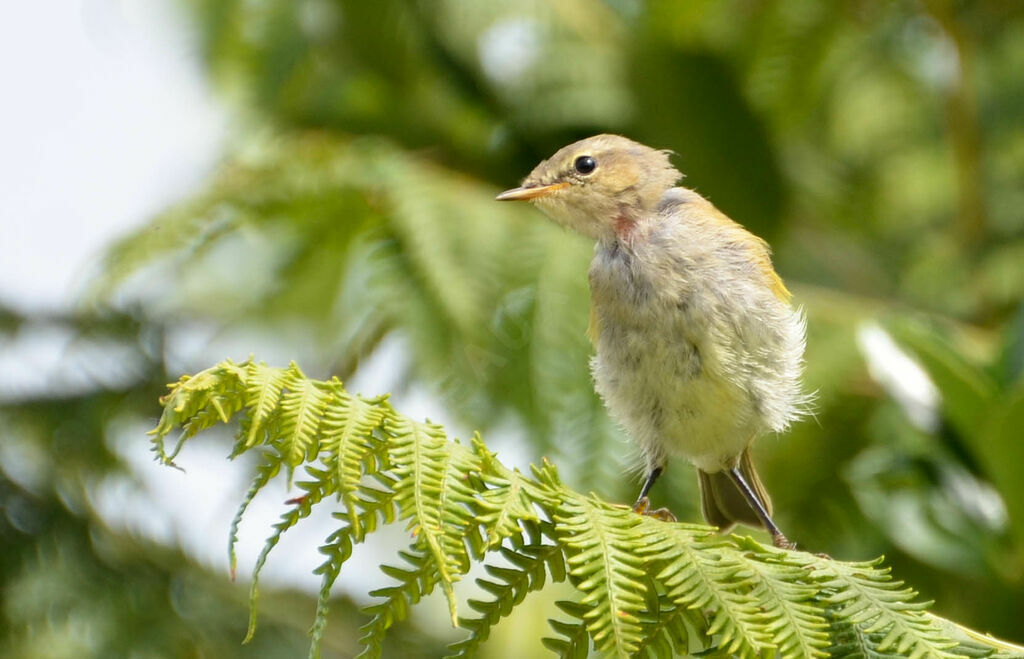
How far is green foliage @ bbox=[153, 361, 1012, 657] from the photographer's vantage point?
4.62 ft

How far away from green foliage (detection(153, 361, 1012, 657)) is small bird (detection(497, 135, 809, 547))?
2.11 feet

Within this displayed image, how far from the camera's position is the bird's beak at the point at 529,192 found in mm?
2656

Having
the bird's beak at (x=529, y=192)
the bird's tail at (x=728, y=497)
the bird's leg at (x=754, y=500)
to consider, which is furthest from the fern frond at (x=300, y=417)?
the bird's tail at (x=728, y=497)

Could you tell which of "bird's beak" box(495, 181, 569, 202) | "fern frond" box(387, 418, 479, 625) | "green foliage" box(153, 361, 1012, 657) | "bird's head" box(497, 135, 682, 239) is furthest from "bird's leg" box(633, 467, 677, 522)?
"bird's beak" box(495, 181, 569, 202)

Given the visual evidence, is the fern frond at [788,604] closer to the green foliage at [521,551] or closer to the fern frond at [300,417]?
the green foliage at [521,551]

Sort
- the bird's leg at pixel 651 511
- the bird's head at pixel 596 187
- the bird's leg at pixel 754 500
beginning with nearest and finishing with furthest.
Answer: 1. the bird's leg at pixel 651 511
2. the bird's leg at pixel 754 500
3. the bird's head at pixel 596 187

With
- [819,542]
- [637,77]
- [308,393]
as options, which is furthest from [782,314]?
[637,77]

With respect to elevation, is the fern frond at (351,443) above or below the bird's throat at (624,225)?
below

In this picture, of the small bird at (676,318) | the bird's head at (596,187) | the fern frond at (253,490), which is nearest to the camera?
the fern frond at (253,490)

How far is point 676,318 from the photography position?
2.40 metres

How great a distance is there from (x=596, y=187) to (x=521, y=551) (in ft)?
4.48

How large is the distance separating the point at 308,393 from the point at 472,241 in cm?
182

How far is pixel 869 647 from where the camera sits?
1.59 meters

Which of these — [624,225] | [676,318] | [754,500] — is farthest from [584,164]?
[754,500]
